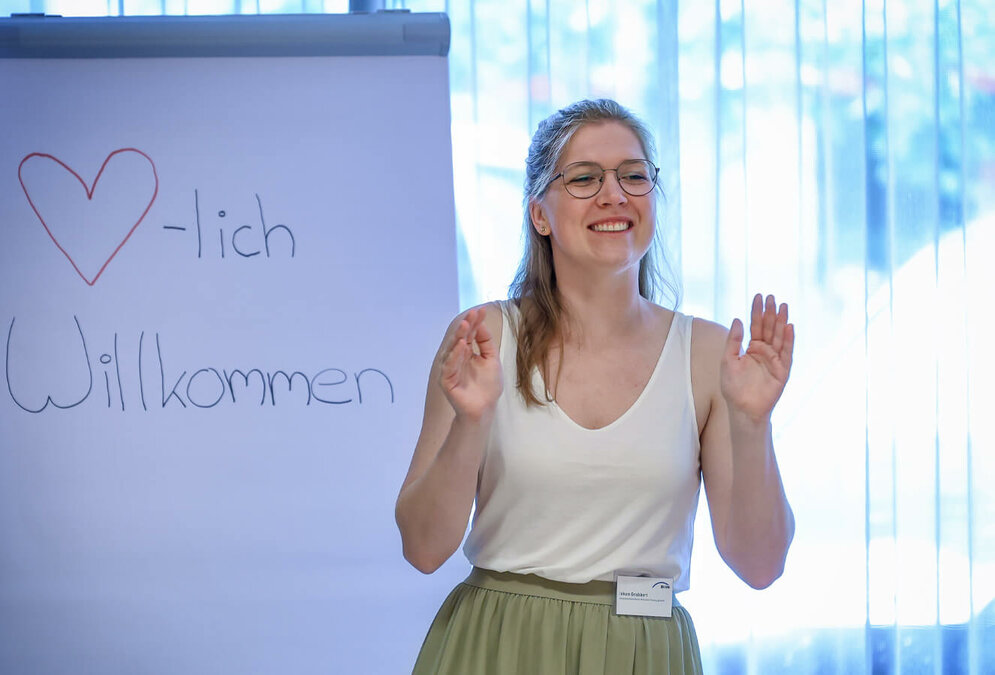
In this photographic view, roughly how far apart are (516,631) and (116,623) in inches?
36.5

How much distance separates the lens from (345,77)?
1927 mm

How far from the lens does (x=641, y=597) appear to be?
1324 millimetres

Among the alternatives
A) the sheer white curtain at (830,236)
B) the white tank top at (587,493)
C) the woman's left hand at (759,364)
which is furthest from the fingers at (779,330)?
the sheer white curtain at (830,236)

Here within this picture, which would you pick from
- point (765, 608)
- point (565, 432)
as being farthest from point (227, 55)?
point (765, 608)

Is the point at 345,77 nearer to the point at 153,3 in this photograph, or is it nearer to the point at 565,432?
the point at 153,3

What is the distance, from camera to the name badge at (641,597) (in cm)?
132

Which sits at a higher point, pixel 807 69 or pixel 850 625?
pixel 807 69

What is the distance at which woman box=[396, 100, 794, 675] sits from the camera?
129 cm

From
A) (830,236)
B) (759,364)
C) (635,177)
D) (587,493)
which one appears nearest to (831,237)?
(830,236)

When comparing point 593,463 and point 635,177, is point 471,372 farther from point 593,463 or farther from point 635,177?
point 635,177

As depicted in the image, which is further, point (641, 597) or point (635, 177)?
point (635, 177)

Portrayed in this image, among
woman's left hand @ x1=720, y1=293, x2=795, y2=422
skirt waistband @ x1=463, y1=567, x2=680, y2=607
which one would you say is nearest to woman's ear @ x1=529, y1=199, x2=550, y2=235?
woman's left hand @ x1=720, y1=293, x2=795, y2=422

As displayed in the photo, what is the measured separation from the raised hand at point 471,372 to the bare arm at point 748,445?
30 centimetres

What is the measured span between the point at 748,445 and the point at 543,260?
1.47 ft
